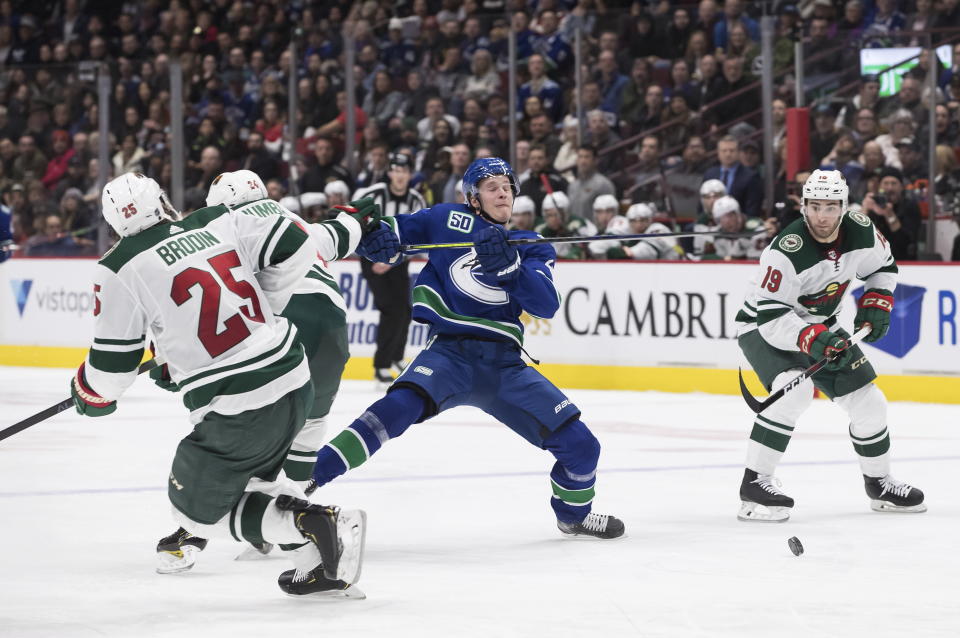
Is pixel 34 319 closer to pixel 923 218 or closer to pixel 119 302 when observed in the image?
pixel 923 218

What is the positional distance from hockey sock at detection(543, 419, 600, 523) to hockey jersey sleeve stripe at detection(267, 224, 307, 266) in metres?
1.20

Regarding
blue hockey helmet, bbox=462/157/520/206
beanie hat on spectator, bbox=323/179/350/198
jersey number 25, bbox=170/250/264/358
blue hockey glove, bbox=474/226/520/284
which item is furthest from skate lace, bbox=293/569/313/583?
beanie hat on spectator, bbox=323/179/350/198

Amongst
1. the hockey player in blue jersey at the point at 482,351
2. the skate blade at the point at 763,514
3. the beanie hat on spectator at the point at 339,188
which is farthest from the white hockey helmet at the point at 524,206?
the hockey player in blue jersey at the point at 482,351

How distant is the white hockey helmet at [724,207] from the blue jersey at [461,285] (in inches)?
206

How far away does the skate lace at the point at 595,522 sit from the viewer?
4961 millimetres

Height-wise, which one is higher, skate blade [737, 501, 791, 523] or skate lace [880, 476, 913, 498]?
skate lace [880, 476, 913, 498]

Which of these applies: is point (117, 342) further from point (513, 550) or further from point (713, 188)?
point (713, 188)

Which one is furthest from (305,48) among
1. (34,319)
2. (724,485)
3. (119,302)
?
(119,302)

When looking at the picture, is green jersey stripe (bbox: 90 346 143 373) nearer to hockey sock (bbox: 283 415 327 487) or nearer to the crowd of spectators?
hockey sock (bbox: 283 415 327 487)

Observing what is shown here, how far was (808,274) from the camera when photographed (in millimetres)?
5422

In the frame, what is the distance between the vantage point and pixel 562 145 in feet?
37.3

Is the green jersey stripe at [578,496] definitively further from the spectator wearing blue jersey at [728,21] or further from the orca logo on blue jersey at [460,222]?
the spectator wearing blue jersey at [728,21]

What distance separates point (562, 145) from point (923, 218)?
286 centimetres

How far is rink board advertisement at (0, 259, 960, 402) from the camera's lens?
9.13 metres
